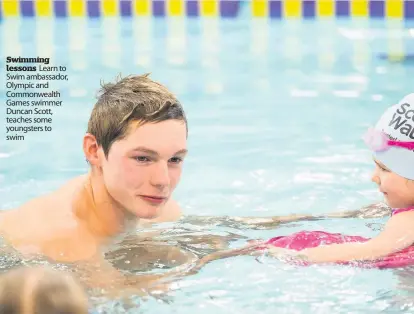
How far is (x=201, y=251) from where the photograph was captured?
2.35 meters

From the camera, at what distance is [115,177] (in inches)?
85.7

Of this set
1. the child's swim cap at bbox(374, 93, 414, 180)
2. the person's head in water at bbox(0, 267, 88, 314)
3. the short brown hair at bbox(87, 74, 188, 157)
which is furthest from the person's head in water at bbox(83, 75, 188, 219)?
the person's head in water at bbox(0, 267, 88, 314)

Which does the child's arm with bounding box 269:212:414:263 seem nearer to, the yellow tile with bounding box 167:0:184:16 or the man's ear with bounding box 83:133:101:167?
the man's ear with bounding box 83:133:101:167

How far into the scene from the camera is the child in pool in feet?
7.02

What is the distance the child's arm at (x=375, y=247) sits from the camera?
2.14m

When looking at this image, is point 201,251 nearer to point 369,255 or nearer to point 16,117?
point 369,255

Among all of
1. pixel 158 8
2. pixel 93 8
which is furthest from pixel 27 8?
Answer: pixel 158 8

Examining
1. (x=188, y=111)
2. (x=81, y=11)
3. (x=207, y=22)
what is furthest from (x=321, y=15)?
(x=188, y=111)

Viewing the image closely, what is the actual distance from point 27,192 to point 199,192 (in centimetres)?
56

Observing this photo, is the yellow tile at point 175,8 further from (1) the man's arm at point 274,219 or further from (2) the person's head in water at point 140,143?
(2) the person's head in water at point 140,143

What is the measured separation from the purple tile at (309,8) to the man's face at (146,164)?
13.4 ft

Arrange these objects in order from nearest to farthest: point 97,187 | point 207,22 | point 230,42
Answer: point 97,187
point 230,42
point 207,22

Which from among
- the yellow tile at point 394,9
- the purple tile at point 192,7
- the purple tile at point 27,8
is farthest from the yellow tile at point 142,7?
the yellow tile at point 394,9

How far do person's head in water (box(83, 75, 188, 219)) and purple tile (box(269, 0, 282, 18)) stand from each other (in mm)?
4075
